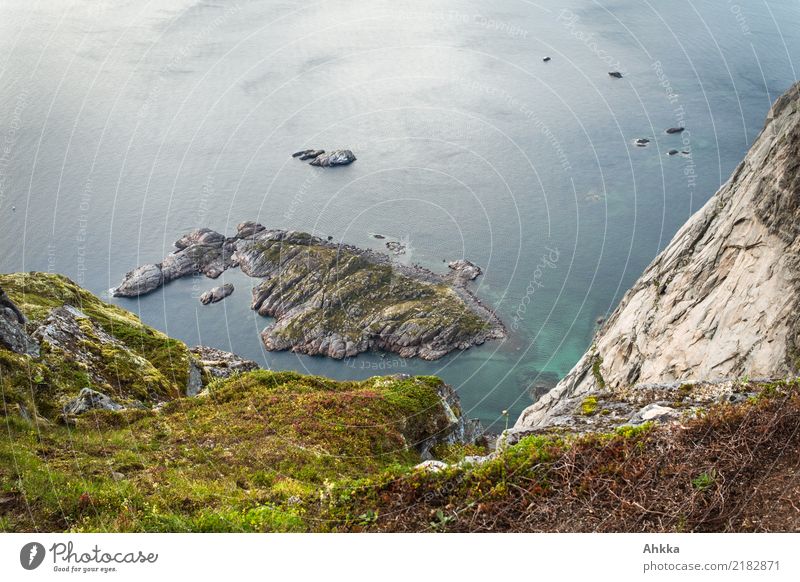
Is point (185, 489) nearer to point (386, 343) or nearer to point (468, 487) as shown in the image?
point (468, 487)

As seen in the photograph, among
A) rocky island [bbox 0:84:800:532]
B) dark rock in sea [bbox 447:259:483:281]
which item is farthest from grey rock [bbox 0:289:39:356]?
dark rock in sea [bbox 447:259:483:281]

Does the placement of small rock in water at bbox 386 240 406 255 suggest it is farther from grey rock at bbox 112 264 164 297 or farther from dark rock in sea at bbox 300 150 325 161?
grey rock at bbox 112 264 164 297

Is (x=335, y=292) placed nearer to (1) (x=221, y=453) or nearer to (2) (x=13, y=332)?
(2) (x=13, y=332)

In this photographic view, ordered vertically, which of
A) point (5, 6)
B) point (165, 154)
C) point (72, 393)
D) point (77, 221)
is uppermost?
point (5, 6)

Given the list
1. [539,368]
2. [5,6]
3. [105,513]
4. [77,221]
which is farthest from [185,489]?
[5,6]

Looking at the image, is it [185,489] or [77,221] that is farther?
[77,221]

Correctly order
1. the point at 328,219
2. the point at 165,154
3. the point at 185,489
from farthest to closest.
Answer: the point at 328,219 → the point at 165,154 → the point at 185,489

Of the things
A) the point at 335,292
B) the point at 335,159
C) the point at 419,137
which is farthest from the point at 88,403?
the point at 335,292
